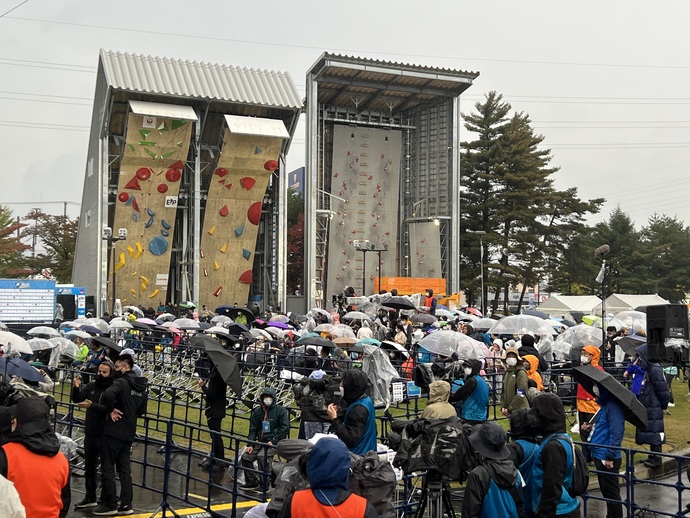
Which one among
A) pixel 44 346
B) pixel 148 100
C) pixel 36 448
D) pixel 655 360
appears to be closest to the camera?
pixel 36 448

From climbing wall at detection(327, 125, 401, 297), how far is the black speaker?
3430cm

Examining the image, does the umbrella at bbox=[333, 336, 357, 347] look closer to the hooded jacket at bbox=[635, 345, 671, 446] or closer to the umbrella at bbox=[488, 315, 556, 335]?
the umbrella at bbox=[488, 315, 556, 335]

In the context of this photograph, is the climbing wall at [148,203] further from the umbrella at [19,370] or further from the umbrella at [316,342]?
the umbrella at [19,370]

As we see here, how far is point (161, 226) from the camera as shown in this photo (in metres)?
38.5

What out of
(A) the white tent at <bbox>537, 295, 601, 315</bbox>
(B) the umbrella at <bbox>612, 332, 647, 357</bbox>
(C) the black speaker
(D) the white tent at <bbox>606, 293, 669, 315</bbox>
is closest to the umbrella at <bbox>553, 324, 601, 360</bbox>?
(B) the umbrella at <bbox>612, 332, 647, 357</bbox>

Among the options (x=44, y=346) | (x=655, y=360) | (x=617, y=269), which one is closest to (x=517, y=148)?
(x=617, y=269)

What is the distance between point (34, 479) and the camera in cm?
492

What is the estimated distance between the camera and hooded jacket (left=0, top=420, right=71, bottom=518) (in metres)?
4.88

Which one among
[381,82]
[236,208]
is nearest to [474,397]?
[236,208]

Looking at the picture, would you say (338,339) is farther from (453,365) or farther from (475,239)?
(475,239)

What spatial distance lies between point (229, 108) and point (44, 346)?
24.7m

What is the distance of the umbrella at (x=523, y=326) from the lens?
17.9 metres

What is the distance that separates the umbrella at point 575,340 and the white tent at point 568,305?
66.0 feet

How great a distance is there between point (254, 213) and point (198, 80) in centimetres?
705
